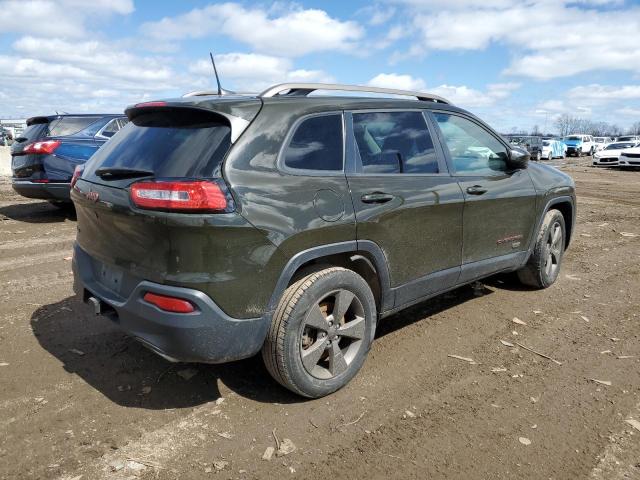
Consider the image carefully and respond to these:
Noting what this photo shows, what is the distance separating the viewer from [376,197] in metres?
3.26

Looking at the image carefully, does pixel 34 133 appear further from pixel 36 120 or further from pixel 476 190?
pixel 476 190

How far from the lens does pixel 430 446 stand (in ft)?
8.95

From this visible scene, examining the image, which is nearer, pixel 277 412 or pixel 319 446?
pixel 319 446

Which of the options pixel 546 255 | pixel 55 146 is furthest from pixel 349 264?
pixel 55 146

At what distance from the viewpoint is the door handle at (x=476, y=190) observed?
13.1 feet

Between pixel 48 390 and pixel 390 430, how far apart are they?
2129mm

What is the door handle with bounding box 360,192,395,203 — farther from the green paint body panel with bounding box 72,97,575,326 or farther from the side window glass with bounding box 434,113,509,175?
the side window glass with bounding box 434,113,509,175

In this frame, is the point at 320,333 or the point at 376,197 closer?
the point at 320,333

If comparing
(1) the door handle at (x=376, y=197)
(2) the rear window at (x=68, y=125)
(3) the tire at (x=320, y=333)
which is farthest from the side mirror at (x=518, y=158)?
(2) the rear window at (x=68, y=125)

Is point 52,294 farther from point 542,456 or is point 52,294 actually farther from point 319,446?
point 542,456

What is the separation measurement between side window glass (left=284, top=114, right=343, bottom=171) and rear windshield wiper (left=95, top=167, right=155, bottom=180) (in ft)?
2.56

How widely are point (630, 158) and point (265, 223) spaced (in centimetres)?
2774

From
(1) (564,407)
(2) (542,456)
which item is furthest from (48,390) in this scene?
(1) (564,407)

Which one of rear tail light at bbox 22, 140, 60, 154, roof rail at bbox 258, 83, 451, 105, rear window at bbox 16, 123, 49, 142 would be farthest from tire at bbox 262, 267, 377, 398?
rear window at bbox 16, 123, 49, 142
